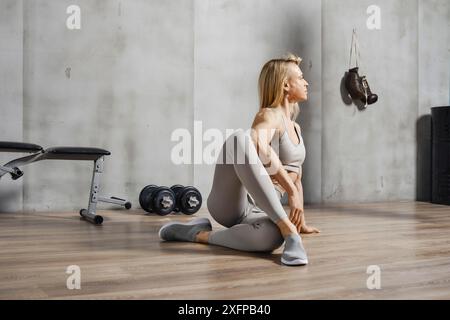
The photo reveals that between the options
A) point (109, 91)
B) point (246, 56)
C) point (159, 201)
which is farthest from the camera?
point (246, 56)

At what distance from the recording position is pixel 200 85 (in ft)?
11.7

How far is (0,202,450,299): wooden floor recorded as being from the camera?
1.27m

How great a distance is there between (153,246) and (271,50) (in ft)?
7.39

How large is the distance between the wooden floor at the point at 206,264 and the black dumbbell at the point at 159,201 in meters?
0.29

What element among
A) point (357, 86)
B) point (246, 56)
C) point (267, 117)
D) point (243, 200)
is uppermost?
point (246, 56)

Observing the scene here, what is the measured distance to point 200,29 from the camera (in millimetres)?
3557

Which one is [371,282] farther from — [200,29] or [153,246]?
[200,29]

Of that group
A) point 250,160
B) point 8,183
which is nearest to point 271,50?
point 8,183

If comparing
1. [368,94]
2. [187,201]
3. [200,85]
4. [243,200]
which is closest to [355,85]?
[368,94]

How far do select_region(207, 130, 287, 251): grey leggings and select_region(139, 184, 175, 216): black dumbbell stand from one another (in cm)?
108

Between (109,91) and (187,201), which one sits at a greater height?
(109,91)

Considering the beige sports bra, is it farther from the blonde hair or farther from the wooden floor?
the wooden floor

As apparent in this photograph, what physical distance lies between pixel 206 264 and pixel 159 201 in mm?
1391

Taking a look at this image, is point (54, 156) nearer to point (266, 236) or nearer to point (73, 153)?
point (73, 153)
